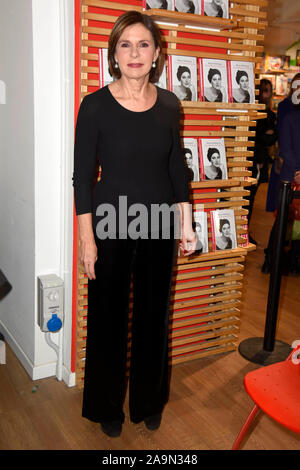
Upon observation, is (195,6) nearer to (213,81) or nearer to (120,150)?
(213,81)

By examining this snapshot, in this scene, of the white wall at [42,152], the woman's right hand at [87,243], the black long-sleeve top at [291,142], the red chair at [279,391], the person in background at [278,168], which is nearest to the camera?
the red chair at [279,391]

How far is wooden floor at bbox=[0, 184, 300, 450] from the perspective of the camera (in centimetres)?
241

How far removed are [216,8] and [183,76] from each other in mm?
466

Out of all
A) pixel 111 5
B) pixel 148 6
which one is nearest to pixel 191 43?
pixel 148 6

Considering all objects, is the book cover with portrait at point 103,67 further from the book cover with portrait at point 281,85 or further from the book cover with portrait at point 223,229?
the book cover with portrait at point 281,85

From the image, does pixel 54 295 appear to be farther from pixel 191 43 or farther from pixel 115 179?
pixel 191 43

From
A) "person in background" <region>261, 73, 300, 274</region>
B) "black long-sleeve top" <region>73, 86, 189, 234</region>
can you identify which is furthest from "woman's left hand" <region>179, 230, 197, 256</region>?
"person in background" <region>261, 73, 300, 274</region>

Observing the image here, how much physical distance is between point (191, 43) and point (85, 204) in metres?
1.30

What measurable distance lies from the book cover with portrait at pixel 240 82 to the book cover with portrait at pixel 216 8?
279 mm

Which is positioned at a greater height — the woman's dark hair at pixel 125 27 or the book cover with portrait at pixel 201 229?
the woman's dark hair at pixel 125 27

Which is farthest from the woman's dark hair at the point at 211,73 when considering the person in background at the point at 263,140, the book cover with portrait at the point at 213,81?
the person in background at the point at 263,140

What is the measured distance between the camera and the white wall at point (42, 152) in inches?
98.3

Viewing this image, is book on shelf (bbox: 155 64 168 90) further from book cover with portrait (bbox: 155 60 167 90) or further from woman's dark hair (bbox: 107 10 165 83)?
woman's dark hair (bbox: 107 10 165 83)

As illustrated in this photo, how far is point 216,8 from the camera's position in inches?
111
